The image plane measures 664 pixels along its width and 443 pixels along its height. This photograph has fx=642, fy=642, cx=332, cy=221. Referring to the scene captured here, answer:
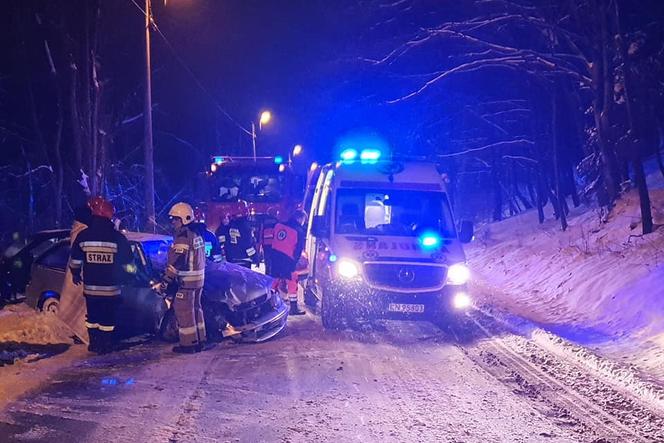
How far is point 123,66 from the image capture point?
23.8 metres

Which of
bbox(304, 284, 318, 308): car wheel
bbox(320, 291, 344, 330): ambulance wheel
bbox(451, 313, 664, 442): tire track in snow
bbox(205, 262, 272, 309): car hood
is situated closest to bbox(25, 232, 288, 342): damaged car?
bbox(205, 262, 272, 309): car hood

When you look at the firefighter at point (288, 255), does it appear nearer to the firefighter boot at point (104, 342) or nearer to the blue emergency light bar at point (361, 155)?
the blue emergency light bar at point (361, 155)

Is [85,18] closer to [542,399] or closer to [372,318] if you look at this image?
[372,318]

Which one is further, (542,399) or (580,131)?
(580,131)

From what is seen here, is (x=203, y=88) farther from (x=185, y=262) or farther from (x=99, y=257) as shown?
(x=185, y=262)

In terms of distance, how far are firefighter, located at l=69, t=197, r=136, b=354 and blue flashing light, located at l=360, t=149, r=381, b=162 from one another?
13.7 ft

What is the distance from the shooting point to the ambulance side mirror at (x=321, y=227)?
9.55 m

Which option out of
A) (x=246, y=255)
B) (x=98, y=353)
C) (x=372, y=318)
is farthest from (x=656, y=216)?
(x=98, y=353)

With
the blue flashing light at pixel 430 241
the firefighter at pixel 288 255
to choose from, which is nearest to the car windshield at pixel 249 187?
the firefighter at pixel 288 255

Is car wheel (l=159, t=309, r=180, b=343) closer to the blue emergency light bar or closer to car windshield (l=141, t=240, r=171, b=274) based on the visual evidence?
car windshield (l=141, t=240, r=171, b=274)

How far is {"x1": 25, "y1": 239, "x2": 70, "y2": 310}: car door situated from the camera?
891 centimetres

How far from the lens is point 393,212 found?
9906 mm

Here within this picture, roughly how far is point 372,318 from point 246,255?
5.17 meters

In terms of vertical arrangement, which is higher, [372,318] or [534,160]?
[534,160]
